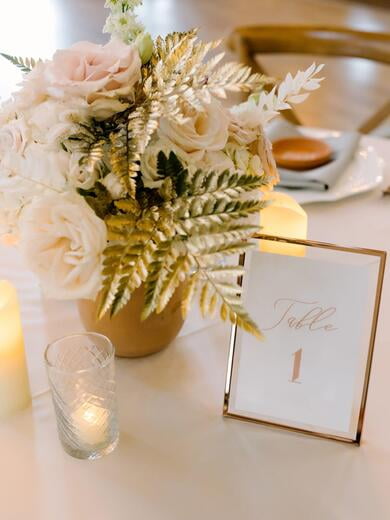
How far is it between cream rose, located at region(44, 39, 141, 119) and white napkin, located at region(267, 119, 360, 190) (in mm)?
685

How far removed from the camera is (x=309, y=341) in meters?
0.75

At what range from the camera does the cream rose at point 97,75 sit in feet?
2.29

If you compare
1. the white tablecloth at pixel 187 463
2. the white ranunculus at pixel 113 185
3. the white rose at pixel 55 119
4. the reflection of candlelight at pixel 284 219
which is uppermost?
the white rose at pixel 55 119

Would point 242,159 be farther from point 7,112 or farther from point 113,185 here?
point 7,112

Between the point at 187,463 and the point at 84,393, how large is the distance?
0.49 ft

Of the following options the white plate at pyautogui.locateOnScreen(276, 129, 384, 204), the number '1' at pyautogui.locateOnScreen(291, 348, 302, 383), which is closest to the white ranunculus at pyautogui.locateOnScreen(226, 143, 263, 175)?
the number '1' at pyautogui.locateOnScreen(291, 348, 302, 383)

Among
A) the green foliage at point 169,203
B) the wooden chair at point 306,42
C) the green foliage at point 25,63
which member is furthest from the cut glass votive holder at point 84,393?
the wooden chair at point 306,42

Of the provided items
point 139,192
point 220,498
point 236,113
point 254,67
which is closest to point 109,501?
point 220,498

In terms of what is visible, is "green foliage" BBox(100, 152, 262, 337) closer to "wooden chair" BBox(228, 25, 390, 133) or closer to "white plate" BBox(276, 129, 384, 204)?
"white plate" BBox(276, 129, 384, 204)

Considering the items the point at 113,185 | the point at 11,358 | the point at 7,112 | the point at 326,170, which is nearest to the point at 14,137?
the point at 7,112

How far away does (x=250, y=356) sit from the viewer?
0.78 metres

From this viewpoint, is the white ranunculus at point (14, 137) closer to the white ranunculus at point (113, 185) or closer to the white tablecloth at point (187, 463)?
the white ranunculus at point (113, 185)

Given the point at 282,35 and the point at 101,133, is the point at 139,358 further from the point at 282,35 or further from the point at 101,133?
the point at 282,35

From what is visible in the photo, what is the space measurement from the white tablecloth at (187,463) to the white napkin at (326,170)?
20.8 inches
